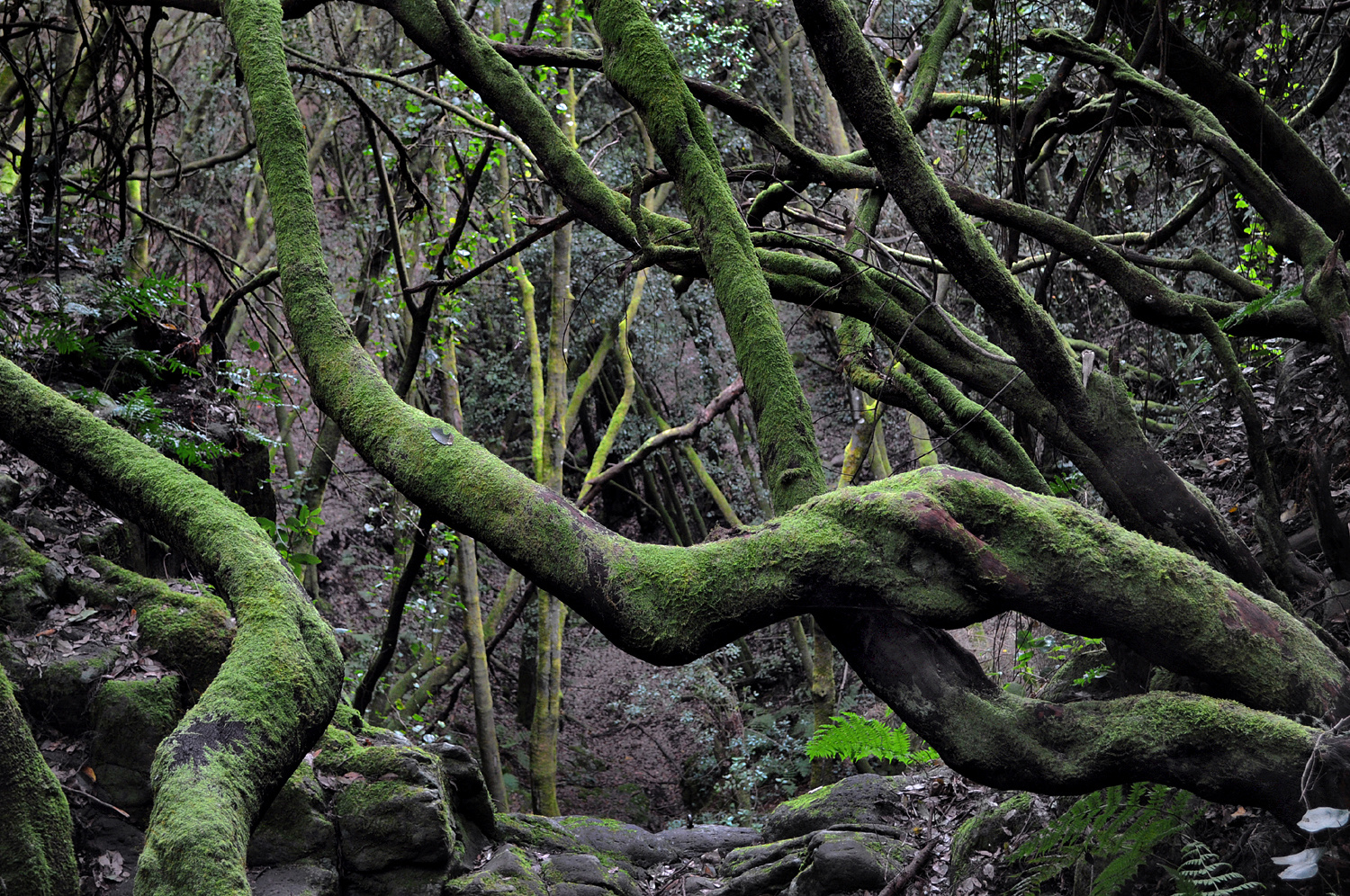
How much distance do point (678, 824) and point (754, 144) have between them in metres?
8.96

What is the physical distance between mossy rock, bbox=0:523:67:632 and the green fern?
176 inches

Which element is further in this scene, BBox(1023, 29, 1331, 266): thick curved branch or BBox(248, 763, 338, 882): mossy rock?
BBox(248, 763, 338, 882): mossy rock

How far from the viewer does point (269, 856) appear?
4.22 metres

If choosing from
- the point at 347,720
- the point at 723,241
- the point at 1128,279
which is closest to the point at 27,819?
the point at 347,720

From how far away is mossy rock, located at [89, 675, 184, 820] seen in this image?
4.06m

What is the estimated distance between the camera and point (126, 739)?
4125mm

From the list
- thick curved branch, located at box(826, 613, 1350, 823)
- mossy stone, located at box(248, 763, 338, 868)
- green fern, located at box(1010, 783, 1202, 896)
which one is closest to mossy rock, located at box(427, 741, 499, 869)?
mossy stone, located at box(248, 763, 338, 868)

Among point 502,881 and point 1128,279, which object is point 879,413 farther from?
point 502,881

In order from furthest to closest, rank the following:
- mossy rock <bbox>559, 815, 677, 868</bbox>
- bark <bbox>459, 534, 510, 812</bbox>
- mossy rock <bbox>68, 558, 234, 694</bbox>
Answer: bark <bbox>459, 534, 510, 812</bbox> → mossy rock <bbox>559, 815, 677, 868</bbox> → mossy rock <bbox>68, 558, 234, 694</bbox>

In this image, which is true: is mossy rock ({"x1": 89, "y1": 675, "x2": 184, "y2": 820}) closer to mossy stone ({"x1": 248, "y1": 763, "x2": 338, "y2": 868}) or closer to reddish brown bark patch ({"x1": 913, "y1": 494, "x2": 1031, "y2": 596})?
mossy stone ({"x1": 248, "y1": 763, "x2": 338, "y2": 868})

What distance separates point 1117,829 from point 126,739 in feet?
13.5

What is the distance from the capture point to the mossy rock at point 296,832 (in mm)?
4223

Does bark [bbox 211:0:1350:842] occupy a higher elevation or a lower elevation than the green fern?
higher

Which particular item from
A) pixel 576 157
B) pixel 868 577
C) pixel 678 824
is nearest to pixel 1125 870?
pixel 868 577
